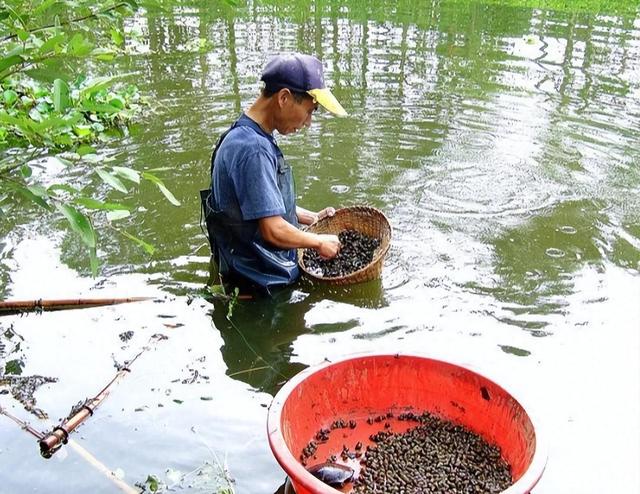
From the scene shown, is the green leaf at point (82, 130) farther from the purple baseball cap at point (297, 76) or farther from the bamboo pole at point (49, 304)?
the purple baseball cap at point (297, 76)

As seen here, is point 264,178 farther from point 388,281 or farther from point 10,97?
point 10,97

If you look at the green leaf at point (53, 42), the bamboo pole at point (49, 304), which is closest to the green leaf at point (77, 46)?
the green leaf at point (53, 42)

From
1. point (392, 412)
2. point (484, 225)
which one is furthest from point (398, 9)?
point (392, 412)

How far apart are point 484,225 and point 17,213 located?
12.2 feet

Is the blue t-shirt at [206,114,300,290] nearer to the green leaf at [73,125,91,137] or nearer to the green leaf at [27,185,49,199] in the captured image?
the green leaf at [27,185,49,199]

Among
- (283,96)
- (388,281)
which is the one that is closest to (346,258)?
(388,281)

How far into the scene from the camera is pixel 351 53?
9.62 m

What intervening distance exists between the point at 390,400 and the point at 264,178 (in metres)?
1.34

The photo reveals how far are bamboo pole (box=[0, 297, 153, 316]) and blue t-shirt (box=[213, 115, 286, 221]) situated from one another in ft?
3.68

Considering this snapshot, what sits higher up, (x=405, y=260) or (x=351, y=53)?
(x=351, y=53)

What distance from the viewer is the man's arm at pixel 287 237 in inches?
140

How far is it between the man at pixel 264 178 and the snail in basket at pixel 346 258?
383 mm

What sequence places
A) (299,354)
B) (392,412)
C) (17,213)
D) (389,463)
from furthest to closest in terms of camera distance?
(17,213) < (299,354) < (392,412) < (389,463)

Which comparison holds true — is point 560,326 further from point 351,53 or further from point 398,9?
point 398,9
